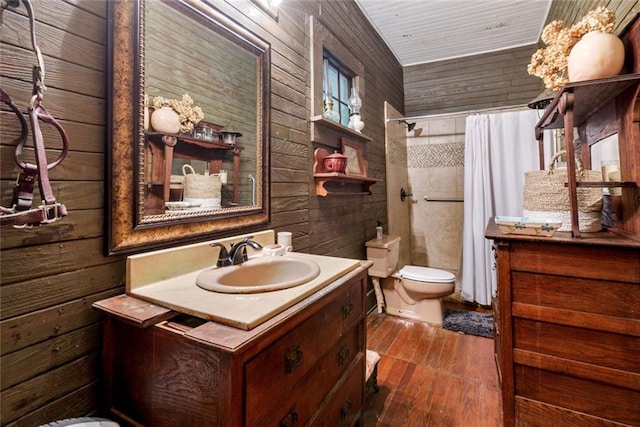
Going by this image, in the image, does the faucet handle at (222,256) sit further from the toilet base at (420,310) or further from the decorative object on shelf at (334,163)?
the toilet base at (420,310)

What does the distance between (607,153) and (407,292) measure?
65.7 inches

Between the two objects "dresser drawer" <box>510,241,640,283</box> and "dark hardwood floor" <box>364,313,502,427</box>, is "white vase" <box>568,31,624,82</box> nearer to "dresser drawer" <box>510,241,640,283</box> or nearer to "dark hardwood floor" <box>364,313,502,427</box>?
"dresser drawer" <box>510,241,640,283</box>

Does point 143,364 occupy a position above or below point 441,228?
below

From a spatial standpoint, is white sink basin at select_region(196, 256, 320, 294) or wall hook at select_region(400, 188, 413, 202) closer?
white sink basin at select_region(196, 256, 320, 294)

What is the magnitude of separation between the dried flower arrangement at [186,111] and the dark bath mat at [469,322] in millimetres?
2412

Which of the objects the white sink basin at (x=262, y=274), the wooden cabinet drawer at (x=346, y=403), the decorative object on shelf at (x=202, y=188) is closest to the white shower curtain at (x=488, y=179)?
the wooden cabinet drawer at (x=346, y=403)

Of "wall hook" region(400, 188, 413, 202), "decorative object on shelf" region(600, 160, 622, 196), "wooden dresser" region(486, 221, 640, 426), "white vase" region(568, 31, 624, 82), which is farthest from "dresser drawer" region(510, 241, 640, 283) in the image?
"wall hook" region(400, 188, 413, 202)

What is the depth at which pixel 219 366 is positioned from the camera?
63cm

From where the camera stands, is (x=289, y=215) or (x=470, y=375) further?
(x=470, y=375)

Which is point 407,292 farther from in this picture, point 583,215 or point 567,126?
point 567,126

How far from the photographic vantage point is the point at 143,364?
78 centimetres

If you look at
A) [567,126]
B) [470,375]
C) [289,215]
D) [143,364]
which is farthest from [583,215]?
[143,364]

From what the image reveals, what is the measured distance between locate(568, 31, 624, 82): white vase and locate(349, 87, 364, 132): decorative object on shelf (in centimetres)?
132

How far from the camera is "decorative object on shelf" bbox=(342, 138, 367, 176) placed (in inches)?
87.2
